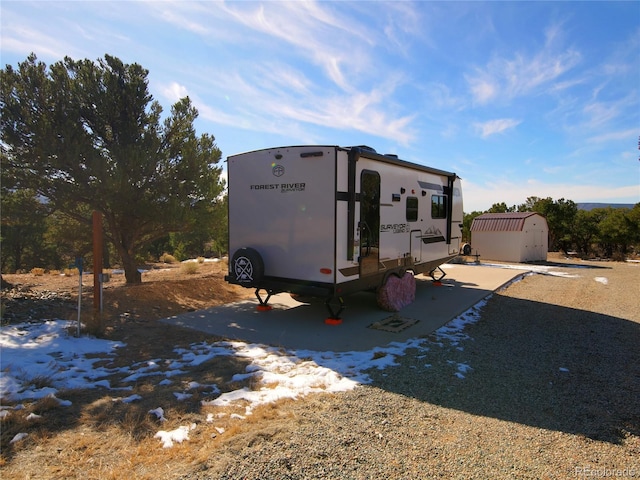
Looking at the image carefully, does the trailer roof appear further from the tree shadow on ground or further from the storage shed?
the storage shed

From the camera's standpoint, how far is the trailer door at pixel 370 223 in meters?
6.84

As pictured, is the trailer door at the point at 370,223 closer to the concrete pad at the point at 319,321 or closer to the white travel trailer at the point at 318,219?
the white travel trailer at the point at 318,219

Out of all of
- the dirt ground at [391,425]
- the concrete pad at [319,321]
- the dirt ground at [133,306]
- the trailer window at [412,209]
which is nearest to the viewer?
the dirt ground at [391,425]

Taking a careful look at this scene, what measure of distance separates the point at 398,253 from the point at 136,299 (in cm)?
524

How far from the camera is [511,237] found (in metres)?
20.7

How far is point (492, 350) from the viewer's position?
18.0 ft

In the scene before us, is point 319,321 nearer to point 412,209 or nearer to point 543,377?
point 412,209

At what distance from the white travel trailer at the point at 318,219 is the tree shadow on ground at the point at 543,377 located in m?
1.91

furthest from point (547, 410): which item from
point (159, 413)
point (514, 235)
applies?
point (514, 235)

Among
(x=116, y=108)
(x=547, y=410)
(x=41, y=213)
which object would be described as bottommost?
(x=547, y=410)

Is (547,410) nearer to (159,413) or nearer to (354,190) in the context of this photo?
(159,413)

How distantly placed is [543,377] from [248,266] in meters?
4.52

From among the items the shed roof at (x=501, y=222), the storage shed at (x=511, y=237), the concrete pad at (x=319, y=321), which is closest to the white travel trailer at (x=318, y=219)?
the concrete pad at (x=319, y=321)

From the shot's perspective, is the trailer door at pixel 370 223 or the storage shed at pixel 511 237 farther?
the storage shed at pixel 511 237
